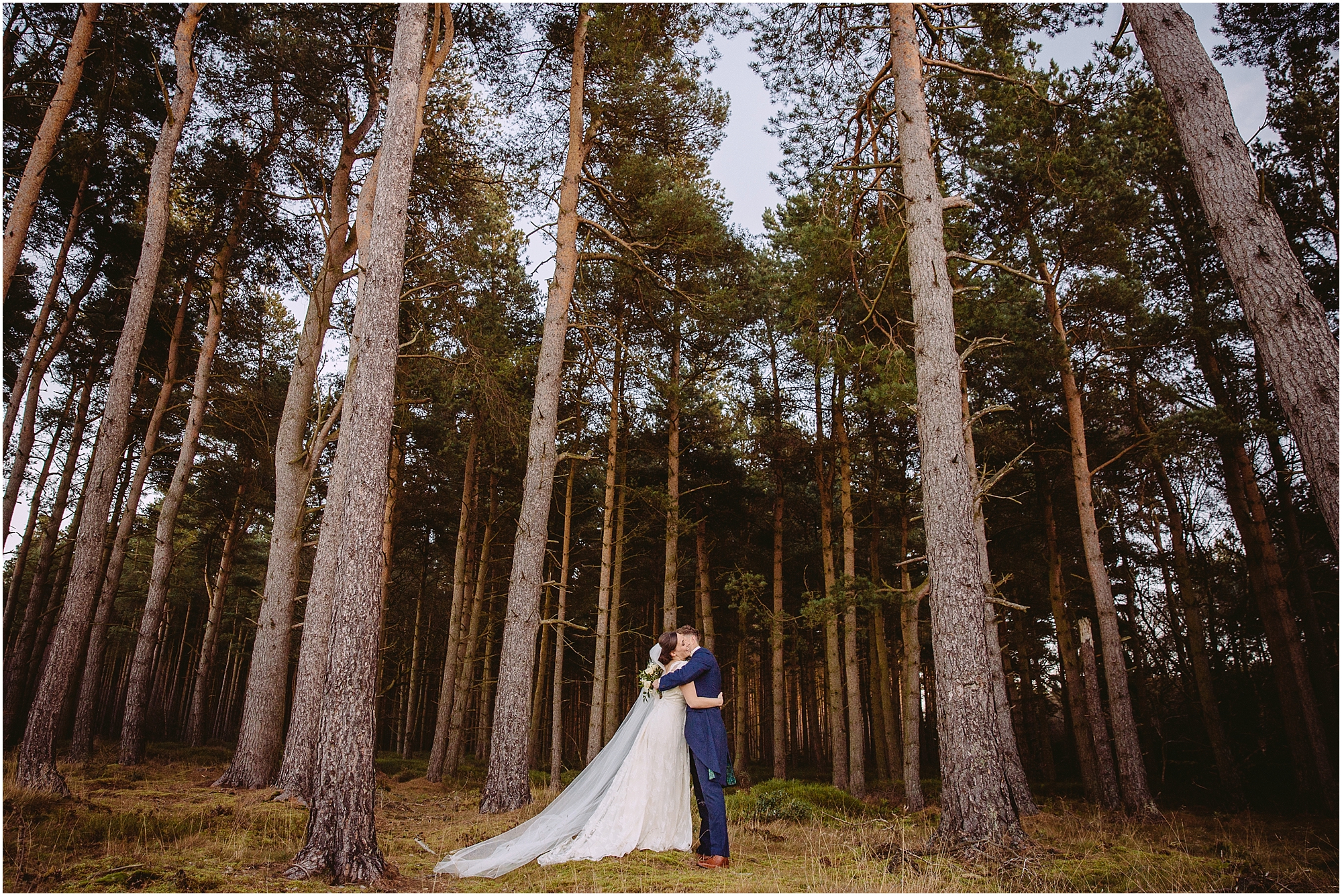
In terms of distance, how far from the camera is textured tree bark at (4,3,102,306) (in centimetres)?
810

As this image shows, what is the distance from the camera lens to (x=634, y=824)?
5.97 metres

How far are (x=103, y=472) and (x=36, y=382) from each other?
24.6 ft

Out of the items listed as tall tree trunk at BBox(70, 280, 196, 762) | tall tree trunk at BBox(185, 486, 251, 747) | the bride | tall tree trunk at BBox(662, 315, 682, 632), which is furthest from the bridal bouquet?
tall tree trunk at BBox(70, 280, 196, 762)

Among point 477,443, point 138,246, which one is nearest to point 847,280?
point 477,443

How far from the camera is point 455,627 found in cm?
1574

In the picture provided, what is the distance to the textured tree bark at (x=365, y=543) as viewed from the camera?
16.5 ft

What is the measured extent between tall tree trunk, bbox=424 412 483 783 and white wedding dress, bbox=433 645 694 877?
29.5 feet

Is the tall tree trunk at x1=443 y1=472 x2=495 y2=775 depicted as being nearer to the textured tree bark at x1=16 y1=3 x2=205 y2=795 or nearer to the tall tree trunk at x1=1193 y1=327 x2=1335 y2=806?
the textured tree bark at x1=16 y1=3 x2=205 y2=795

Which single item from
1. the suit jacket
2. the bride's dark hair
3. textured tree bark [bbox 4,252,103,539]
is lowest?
the suit jacket

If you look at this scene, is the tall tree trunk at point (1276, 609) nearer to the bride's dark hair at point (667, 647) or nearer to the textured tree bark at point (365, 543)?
the bride's dark hair at point (667, 647)

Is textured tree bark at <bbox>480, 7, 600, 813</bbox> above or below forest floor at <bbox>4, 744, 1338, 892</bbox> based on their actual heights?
above

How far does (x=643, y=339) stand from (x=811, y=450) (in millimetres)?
4643

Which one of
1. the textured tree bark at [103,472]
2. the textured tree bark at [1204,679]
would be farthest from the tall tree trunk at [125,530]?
the textured tree bark at [1204,679]

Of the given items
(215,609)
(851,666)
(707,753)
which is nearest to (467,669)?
(215,609)
